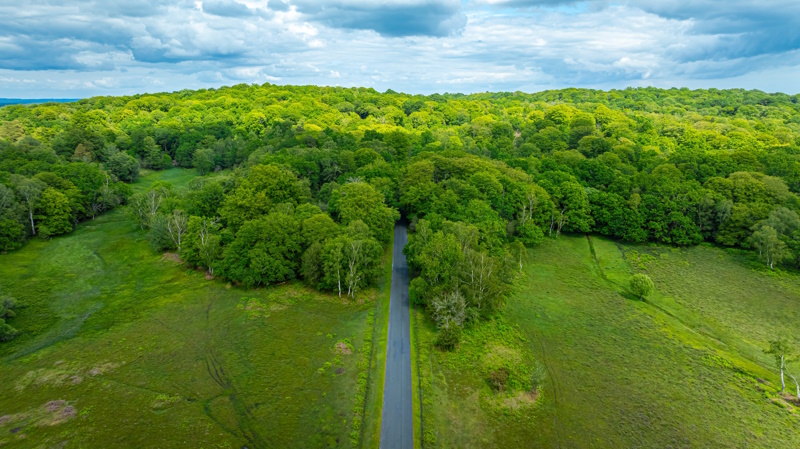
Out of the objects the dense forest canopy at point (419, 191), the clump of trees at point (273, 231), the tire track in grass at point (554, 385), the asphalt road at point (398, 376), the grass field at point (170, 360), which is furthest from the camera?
the dense forest canopy at point (419, 191)

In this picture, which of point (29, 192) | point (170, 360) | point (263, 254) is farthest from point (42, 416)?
point (29, 192)

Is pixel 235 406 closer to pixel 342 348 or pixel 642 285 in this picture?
pixel 342 348

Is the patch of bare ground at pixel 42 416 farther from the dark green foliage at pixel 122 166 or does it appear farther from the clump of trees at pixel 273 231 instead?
the dark green foliage at pixel 122 166

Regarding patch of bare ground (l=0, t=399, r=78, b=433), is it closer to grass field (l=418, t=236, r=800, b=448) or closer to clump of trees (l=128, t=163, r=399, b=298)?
clump of trees (l=128, t=163, r=399, b=298)

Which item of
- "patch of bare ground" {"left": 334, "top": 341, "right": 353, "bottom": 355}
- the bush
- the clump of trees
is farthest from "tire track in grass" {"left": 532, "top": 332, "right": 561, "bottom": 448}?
the clump of trees

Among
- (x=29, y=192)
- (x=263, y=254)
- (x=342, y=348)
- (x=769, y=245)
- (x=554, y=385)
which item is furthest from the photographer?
(x=29, y=192)

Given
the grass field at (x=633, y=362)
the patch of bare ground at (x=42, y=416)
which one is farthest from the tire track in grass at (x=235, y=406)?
the grass field at (x=633, y=362)
